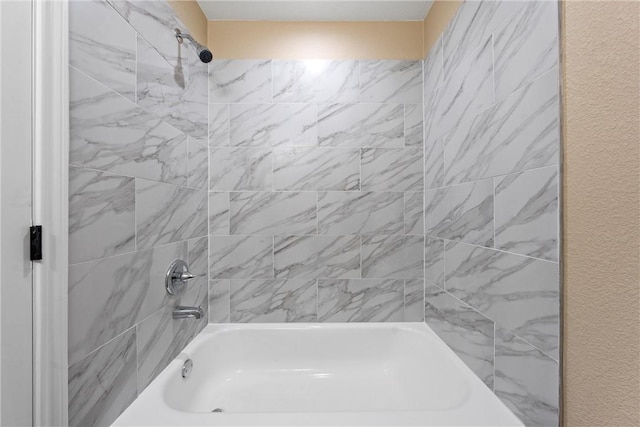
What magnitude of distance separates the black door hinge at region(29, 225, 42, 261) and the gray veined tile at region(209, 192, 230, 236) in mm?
1123

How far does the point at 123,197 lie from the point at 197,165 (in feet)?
2.24

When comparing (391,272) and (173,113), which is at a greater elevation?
(173,113)

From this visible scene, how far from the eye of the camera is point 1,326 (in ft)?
2.26

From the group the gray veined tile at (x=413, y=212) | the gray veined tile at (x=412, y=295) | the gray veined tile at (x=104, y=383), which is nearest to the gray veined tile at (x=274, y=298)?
the gray veined tile at (x=412, y=295)

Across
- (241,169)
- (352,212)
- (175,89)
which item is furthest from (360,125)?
(175,89)

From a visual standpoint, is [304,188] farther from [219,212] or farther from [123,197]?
[123,197]

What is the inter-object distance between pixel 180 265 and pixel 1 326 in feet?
2.65

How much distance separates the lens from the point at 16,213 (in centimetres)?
73

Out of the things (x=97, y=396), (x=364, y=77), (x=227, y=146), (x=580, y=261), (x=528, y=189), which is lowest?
(x=97, y=396)

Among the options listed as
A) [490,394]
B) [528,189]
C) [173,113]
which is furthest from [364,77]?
[490,394]

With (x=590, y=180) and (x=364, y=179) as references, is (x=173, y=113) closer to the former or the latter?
(x=364, y=179)

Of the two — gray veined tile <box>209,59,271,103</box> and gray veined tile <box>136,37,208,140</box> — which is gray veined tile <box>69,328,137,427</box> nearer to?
gray veined tile <box>136,37,208,140</box>

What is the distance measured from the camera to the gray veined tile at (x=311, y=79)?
74.3 inches

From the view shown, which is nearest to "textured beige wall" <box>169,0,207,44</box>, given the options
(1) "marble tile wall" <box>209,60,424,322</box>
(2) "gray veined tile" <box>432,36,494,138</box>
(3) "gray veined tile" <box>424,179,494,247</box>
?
(1) "marble tile wall" <box>209,60,424,322</box>
